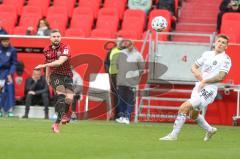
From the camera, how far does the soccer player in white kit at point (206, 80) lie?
13.9m

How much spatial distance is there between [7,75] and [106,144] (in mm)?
9351

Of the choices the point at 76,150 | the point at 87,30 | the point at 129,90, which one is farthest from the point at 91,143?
the point at 87,30

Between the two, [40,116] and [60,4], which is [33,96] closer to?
[40,116]

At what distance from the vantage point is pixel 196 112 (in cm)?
1419

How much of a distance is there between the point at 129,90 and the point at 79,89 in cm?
147

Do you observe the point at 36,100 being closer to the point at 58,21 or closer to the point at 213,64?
the point at 58,21

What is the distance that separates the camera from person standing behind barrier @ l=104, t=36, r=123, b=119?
21.1 metres

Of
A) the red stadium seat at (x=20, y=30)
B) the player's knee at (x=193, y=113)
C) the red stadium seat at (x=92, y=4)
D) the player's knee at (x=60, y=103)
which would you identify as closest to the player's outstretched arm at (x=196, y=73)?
the player's knee at (x=193, y=113)

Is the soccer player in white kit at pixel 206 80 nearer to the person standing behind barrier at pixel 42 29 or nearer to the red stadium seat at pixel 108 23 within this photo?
the person standing behind barrier at pixel 42 29

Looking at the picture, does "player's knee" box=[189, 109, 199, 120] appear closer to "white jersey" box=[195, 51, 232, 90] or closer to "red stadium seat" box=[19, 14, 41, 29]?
"white jersey" box=[195, 51, 232, 90]

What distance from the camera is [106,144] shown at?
42.6 ft

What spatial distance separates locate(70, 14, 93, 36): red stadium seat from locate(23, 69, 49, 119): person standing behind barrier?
2.32 metres

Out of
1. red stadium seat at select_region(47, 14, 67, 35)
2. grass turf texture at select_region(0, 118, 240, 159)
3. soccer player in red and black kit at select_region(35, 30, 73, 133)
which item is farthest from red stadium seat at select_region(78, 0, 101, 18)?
soccer player in red and black kit at select_region(35, 30, 73, 133)

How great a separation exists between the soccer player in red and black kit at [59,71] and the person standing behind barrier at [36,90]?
459 cm
